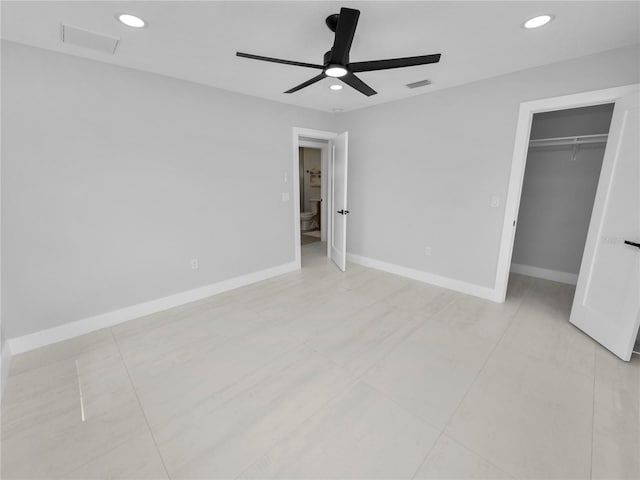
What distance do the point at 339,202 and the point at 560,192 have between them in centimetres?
296

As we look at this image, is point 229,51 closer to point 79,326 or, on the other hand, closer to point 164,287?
point 164,287

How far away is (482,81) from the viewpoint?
2945mm

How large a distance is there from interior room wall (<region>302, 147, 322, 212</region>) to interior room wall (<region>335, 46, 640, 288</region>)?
378 cm

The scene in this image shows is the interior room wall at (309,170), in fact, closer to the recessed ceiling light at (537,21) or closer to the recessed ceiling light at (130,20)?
the recessed ceiling light at (130,20)

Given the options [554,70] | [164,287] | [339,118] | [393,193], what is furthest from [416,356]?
[339,118]

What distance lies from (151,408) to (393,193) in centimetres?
353

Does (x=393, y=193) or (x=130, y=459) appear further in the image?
(x=393, y=193)

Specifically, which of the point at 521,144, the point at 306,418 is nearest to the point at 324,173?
the point at 521,144

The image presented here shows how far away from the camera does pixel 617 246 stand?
7.40 ft

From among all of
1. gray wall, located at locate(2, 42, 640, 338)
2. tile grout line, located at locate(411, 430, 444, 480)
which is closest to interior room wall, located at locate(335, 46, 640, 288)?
gray wall, located at locate(2, 42, 640, 338)

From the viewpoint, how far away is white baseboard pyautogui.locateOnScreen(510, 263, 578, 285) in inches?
145

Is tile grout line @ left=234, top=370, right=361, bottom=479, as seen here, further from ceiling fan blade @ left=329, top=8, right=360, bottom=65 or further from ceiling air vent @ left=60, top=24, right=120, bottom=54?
ceiling air vent @ left=60, top=24, right=120, bottom=54

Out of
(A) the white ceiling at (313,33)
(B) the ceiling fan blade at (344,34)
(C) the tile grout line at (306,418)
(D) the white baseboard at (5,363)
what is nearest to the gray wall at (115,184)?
(D) the white baseboard at (5,363)

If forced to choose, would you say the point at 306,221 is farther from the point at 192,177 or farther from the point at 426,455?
the point at 426,455
